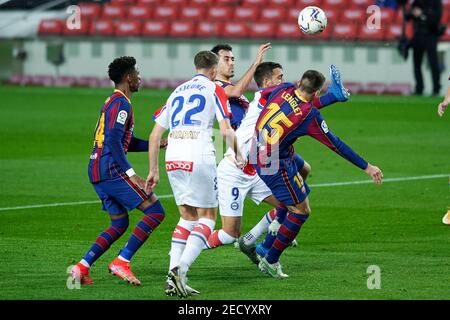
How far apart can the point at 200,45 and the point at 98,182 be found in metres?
23.4

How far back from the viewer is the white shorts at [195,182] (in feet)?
31.9

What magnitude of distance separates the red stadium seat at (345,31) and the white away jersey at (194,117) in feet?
72.0

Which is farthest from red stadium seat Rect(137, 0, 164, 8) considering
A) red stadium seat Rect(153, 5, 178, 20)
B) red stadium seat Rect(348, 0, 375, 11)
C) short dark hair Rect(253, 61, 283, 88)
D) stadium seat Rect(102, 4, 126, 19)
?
short dark hair Rect(253, 61, 283, 88)

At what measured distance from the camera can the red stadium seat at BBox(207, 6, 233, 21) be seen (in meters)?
35.7

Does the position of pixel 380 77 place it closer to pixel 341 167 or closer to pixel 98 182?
pixel 341 167

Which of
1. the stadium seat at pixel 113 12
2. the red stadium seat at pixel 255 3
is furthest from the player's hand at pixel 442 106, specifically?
the stadium seat at pixel 113 12

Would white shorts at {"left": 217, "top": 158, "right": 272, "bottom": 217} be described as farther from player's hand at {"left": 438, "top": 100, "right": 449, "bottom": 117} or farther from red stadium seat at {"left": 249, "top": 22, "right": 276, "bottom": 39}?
red stadium seat at {"left": 249, "top": 22, "right": 276, "bottom": 39}

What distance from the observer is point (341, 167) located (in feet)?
62.8

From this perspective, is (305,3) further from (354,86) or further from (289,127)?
(289,127)

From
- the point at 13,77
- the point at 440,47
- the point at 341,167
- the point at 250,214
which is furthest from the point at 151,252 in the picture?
the point at 13,77

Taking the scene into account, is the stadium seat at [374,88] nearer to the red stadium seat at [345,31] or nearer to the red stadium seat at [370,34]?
the red stadium seat at [370,34]

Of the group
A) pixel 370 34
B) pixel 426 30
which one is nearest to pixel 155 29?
pixel 370 34

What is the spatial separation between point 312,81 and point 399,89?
20819mm

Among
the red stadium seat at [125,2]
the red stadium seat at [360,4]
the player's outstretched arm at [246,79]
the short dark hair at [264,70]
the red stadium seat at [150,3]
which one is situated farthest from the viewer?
the red stadium seat at [125,2]
